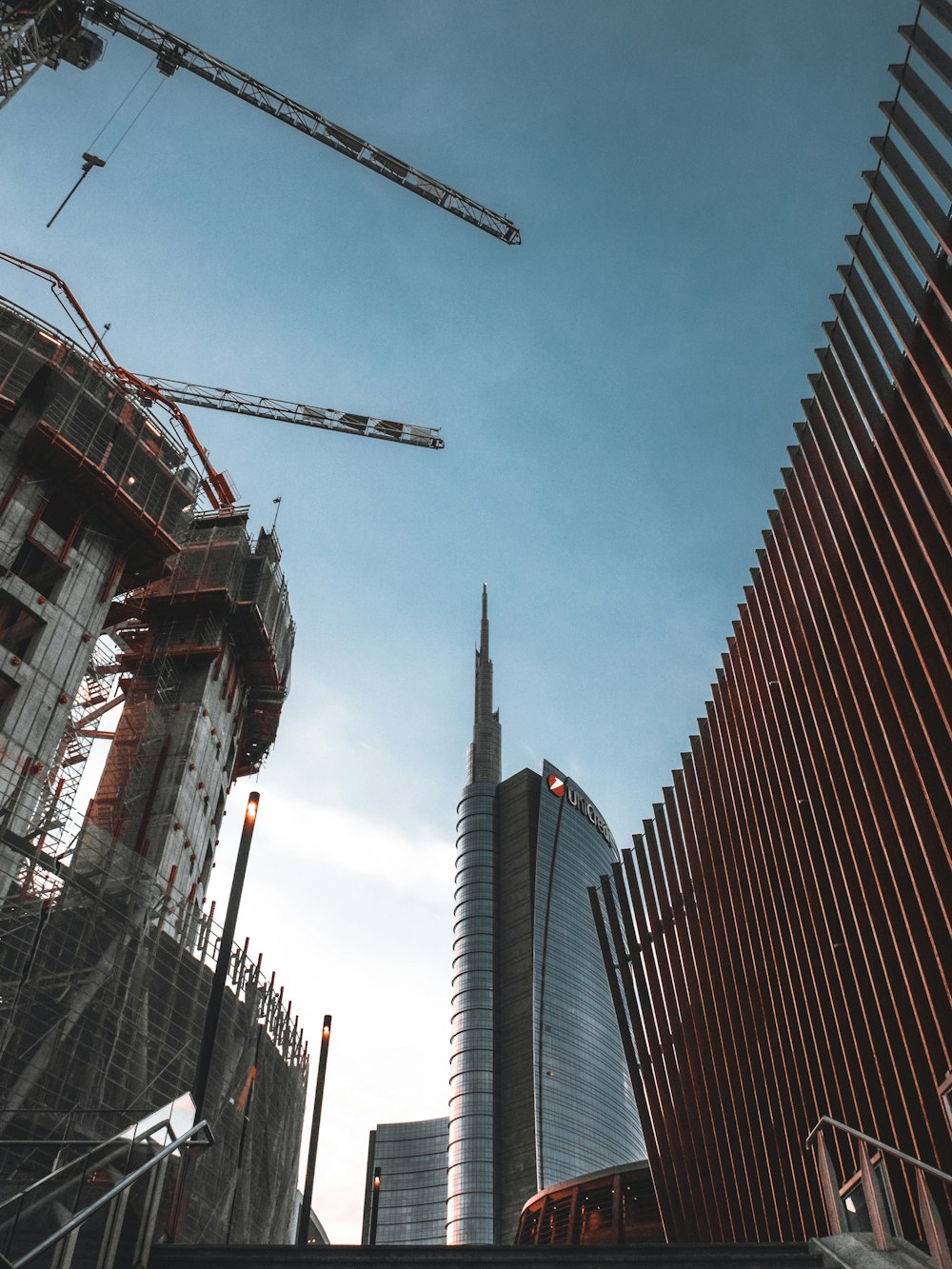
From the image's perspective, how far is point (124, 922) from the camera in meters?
31.3

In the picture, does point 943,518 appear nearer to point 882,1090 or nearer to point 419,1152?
point 882,1090

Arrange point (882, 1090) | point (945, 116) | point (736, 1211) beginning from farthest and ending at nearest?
point (736, 1211) < point (882, 1090) < point (945, 116)

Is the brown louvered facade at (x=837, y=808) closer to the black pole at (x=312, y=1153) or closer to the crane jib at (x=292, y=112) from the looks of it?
the black pole at (x=312, y=1153)

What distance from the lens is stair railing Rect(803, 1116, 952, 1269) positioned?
356 inches

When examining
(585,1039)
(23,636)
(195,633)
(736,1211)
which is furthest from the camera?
(585,1039)

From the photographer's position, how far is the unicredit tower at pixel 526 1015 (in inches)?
4449

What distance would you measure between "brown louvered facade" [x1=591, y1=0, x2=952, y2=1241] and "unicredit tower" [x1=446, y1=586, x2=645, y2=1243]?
99243mm

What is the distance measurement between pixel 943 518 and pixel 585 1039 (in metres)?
120

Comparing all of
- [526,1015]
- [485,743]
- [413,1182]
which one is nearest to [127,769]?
[526,1015]

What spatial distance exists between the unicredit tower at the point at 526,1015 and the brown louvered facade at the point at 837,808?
99.2 metres

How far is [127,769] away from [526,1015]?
8637 cm

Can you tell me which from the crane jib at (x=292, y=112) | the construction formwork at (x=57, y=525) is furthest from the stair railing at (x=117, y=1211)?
the crane jib at (x=292, y=112)

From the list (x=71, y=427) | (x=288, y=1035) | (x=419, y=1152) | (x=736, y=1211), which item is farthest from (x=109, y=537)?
(x=419, y=1152)

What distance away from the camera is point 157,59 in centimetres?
6544
